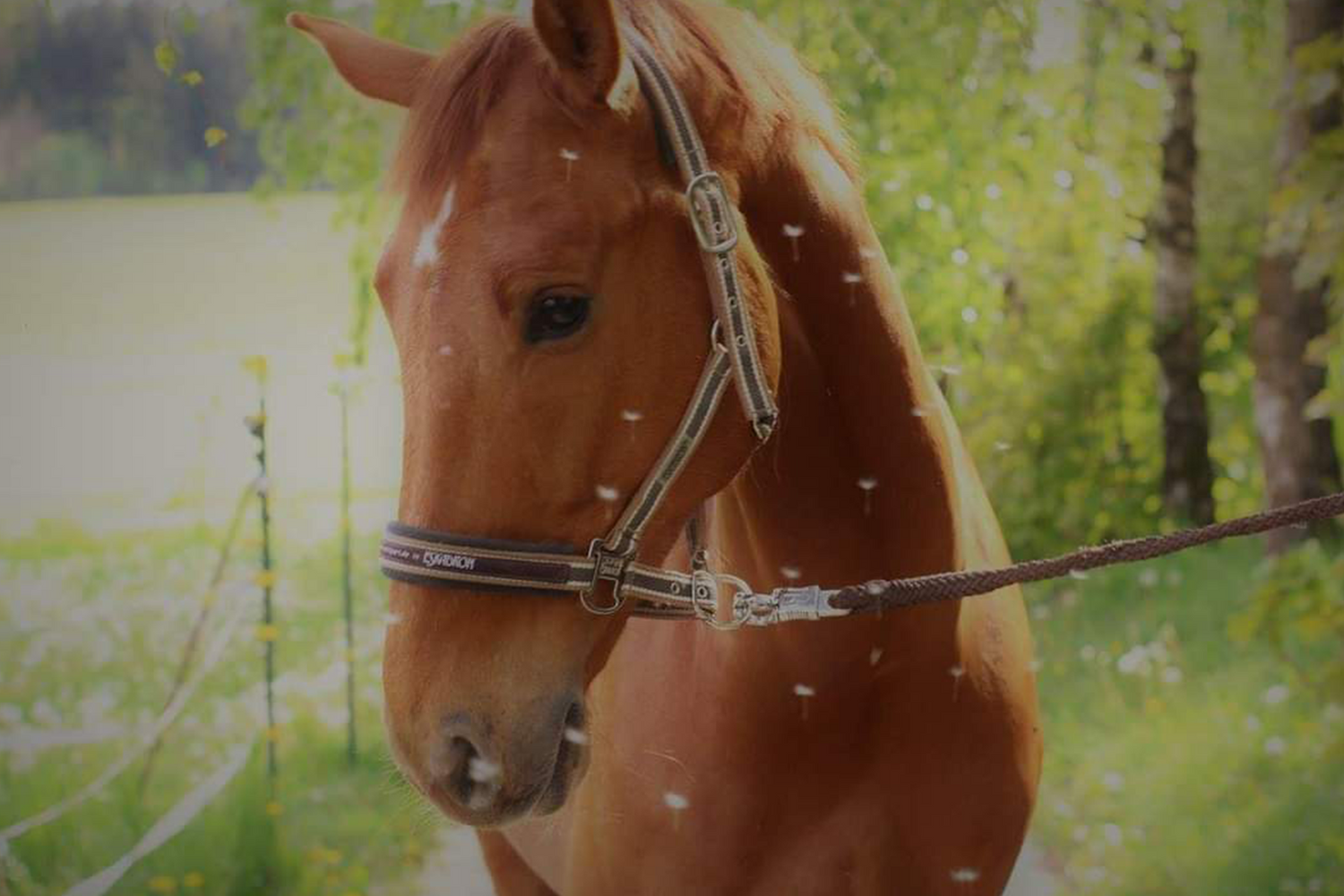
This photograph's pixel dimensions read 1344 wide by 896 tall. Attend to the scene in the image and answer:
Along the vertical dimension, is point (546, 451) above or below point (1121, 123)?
below

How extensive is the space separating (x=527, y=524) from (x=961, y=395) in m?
5.05

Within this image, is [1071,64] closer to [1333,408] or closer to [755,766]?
[1333,408]

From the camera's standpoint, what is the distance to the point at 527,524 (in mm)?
1387

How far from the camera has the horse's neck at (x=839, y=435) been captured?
5.30 ft

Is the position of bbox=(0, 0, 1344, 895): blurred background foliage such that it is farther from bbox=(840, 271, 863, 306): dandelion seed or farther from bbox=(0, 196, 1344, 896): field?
bbox=(840, 271, 863, 306): dandelion seed

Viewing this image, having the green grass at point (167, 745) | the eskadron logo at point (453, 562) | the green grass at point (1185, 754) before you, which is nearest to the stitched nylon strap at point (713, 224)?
the eskadron logo at point (453, 562)

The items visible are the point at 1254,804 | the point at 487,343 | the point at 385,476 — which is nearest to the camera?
the point at 487,343

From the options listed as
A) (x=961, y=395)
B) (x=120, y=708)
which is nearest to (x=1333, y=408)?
(x=961, y=395)

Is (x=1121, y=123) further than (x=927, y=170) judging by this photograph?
Yes

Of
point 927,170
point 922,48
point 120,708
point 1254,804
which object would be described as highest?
point 922,48

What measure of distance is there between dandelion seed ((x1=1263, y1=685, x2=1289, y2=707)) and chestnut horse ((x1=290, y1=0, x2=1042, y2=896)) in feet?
8.90

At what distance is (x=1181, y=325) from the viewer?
5.87 m

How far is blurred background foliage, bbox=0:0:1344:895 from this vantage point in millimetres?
3570

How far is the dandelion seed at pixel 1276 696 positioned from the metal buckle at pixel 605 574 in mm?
3520
